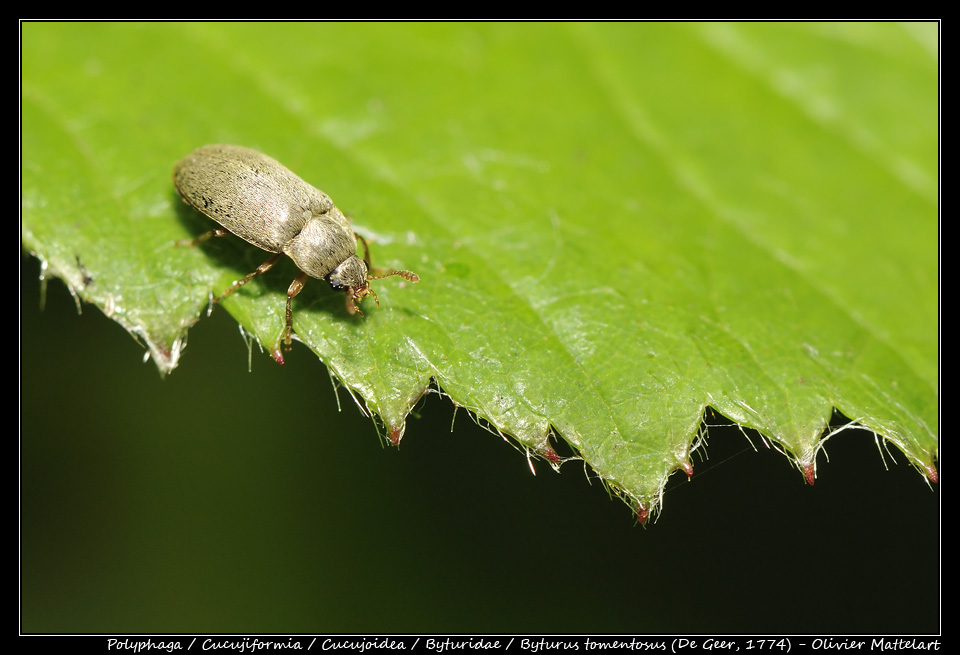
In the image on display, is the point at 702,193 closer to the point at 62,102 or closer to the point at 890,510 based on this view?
the point at 890,510

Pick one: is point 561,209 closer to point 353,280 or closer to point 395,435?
point 353,280

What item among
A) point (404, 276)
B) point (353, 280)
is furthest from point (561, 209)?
point (353, 280)

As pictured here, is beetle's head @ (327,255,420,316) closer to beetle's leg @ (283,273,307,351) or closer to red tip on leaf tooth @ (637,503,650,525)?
beetle's leg @ (283,273,307,351)

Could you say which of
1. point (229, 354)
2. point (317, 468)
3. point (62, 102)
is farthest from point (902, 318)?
point (62, 102)

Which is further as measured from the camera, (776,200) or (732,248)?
(776,200)

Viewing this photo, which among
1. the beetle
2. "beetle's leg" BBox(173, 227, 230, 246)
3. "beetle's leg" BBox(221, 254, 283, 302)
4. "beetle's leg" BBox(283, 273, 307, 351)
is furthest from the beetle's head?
"beetle's leg" BBox(173, 227, 230, 246)

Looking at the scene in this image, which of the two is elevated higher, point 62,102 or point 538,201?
point 538,201
